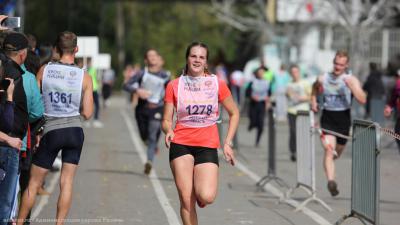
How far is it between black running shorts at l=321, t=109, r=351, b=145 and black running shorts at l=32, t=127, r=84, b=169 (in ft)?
16.9

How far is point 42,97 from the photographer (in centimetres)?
983

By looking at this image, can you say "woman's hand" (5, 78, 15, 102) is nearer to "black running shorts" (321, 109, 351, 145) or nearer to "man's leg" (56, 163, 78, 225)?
"man's leg" (56, 163, 78, 225)

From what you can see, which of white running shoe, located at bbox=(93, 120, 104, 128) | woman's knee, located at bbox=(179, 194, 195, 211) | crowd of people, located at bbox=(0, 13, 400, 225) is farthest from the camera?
white running shoe, located at bbox=(93, 120, 104, 128)

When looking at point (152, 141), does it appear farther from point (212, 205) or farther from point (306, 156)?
point (306, 156)

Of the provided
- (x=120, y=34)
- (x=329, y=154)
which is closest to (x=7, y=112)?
(x=329, y=154)

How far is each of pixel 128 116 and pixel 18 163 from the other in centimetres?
3052

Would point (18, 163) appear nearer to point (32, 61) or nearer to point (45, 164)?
point (45, 164)

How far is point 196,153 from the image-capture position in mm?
9062

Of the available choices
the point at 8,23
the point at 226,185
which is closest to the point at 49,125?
the point at 8,23

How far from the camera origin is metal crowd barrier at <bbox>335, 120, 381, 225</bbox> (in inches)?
376

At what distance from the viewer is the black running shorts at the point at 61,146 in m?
9.62

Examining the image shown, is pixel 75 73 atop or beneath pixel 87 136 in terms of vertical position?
atop

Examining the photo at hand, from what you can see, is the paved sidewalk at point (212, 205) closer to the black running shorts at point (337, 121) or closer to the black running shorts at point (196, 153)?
the black running shorts at point (337, 121)

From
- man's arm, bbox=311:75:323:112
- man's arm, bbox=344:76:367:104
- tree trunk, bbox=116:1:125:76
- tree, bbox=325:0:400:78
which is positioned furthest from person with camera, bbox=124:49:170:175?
tree trunk, bbox=116:1:125:76
